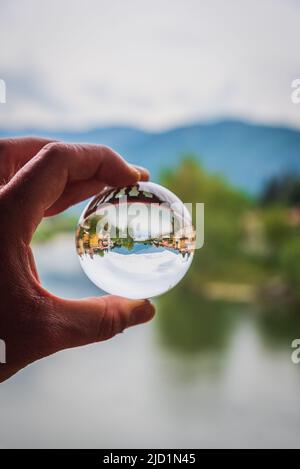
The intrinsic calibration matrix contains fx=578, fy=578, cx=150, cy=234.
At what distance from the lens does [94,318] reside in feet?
1.62

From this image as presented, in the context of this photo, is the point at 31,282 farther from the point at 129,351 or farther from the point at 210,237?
the point at 129,351

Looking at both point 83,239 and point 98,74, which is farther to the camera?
point 98,74

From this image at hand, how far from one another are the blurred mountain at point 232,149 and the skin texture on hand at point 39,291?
3039 mm

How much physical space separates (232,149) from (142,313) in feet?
10.6

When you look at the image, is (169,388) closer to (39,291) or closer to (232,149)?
(232,149)

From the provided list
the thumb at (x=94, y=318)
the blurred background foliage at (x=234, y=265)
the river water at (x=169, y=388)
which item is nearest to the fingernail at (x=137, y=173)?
the thumb at (x=94, y=318)

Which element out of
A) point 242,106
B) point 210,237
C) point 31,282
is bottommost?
point 31,282

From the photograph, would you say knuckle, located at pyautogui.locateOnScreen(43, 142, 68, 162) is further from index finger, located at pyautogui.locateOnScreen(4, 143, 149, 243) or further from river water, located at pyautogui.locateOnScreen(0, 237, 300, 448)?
river water, located at pyautogui.locateOnScreen(0, 237, 300, 448)

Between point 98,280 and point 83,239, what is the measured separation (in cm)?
4

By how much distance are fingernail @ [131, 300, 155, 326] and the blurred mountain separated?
3028 mm

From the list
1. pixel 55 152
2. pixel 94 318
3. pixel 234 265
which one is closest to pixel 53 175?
pixel 55 152
